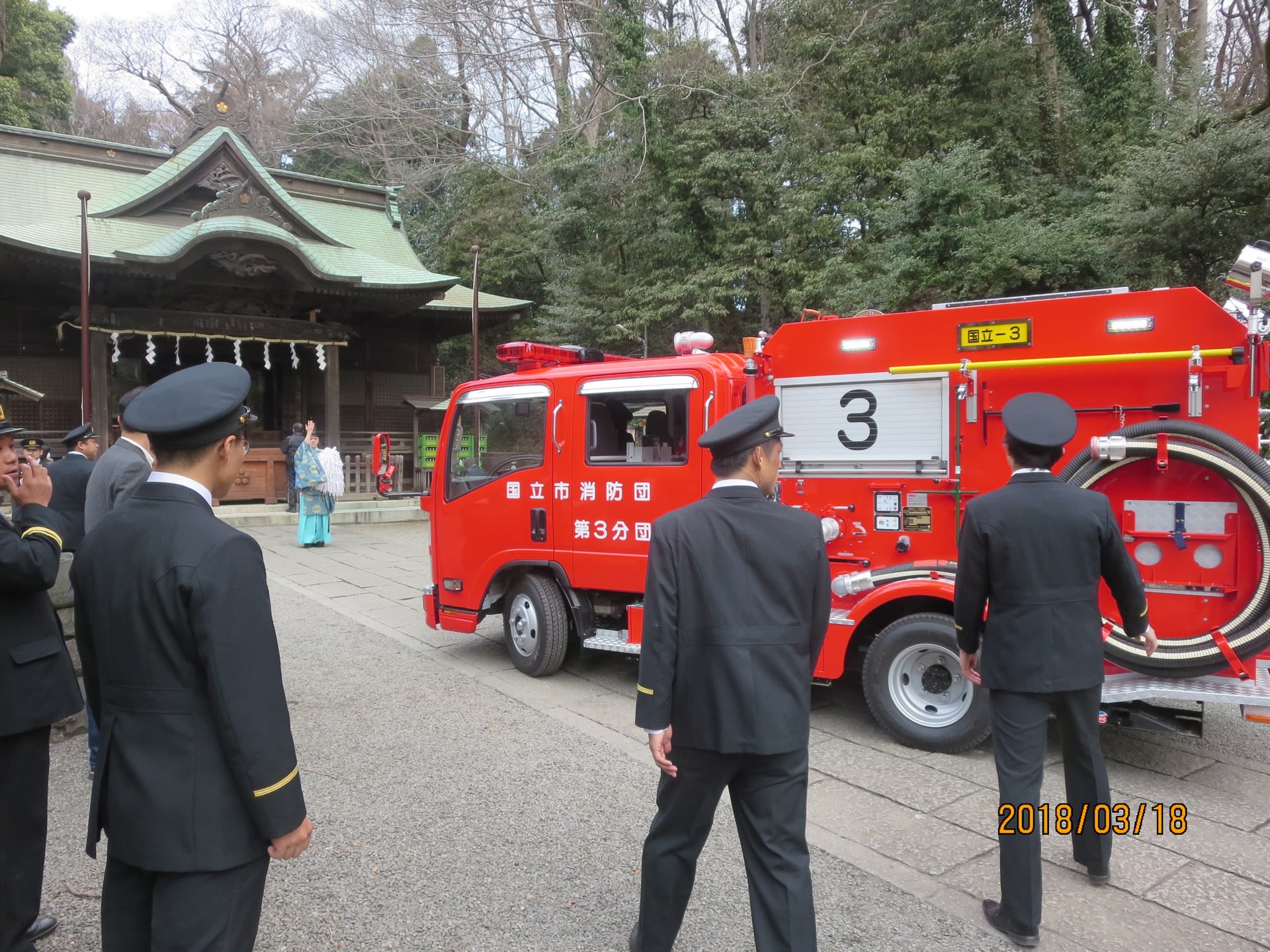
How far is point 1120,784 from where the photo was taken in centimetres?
411

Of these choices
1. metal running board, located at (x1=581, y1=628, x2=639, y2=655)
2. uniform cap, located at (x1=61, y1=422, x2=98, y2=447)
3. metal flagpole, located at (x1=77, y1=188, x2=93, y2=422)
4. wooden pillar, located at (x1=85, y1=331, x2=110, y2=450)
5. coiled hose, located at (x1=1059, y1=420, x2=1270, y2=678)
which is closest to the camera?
coiled hose, located at (x1=1059, y1=420, x2=1270, y2=678)

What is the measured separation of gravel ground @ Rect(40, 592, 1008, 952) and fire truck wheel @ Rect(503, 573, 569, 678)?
66 centimetres

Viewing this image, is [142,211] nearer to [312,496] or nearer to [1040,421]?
[312,496]

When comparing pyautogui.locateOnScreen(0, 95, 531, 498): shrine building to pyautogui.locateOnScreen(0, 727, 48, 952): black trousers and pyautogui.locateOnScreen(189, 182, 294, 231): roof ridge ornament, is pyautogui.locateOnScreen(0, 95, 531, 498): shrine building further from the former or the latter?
pyautogui.locateOnScreen(0, 727, 48, 952): black trousers

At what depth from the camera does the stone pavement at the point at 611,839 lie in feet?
9.68

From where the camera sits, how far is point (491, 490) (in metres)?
6.17

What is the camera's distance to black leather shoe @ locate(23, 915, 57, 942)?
285 cm

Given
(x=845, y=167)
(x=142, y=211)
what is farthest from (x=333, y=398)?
(x=845, y=167)

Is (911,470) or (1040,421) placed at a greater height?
(1040,421)

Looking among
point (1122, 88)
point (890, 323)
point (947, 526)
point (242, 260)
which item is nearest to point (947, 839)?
point (947, 526)

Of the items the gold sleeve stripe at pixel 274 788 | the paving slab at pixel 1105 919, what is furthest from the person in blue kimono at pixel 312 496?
the gold sleeve stripe at pixel 274 788

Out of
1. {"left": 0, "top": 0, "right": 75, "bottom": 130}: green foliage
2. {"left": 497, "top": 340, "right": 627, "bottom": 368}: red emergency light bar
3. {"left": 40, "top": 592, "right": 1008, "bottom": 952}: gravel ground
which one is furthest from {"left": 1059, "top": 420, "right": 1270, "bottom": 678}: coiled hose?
{"left": 0, "top": 0, "right": 75, "bottom": 130}: green foliage

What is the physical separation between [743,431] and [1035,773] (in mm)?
1661

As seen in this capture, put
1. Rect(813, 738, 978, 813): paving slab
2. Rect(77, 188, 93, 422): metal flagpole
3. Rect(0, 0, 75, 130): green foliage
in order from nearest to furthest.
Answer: Rect(813, 738, 978, 813): paving slab < Rect(77, 188, 93, 422): metal flagpole < Rect(0, 0, 75, 130): green foliage
